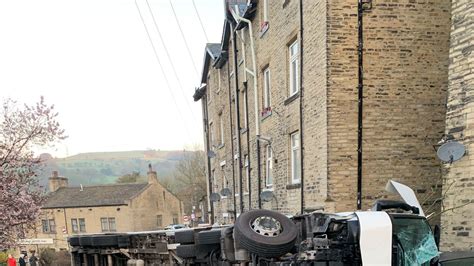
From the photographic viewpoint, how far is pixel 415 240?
4195 mm

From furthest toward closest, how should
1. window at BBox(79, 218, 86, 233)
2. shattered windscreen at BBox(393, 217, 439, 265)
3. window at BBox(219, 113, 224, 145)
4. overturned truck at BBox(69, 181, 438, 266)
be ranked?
window at BBox(79, 218, 86, 233), window at BBox(219, 113, 224, 145), shattered windscreen at BBox(393, 217, 439, 265), overturned truck at BBox(69, 181, 438, 266)

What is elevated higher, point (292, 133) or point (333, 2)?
point (333, 2)

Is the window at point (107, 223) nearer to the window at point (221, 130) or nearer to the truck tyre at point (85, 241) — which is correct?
the window at point (221, 130)

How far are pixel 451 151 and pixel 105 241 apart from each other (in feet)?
21.4

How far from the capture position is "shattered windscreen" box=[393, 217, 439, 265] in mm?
4016

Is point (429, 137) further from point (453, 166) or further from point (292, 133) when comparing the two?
point (292, 133)

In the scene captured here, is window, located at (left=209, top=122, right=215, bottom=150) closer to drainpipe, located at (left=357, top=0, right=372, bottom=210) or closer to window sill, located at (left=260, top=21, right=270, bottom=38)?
window sill, located at (left=260, top=21, right=270, bottom=38)

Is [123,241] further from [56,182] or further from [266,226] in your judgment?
[56,182]

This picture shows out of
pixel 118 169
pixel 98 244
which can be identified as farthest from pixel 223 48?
pixel 118 169

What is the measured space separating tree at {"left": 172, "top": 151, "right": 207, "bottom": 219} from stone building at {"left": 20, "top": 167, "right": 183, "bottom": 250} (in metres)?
3.66

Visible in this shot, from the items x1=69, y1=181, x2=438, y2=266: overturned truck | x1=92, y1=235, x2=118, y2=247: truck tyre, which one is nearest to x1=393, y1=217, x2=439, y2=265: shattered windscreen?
x1=69, y1=181, x2=438, y2=266: overturned truck

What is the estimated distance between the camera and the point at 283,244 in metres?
4.06

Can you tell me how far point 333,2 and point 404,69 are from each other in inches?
82.7

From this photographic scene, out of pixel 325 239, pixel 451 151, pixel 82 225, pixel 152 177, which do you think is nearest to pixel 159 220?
pixel 152 177
